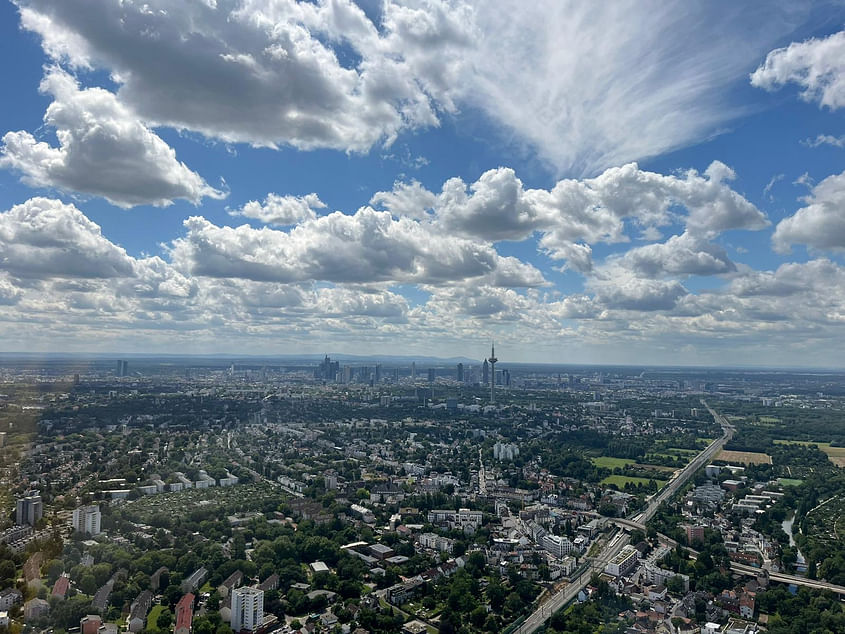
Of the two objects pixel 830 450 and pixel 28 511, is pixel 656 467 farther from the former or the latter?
pixel 28 511

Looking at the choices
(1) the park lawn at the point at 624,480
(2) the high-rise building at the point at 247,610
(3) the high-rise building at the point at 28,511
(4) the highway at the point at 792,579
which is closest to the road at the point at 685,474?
(1) the park lawn at the point at 624,480

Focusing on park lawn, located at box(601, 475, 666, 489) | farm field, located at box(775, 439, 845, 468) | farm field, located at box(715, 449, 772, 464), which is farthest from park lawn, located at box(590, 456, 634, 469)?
farm field, located at box(775, 439, 845, 468)

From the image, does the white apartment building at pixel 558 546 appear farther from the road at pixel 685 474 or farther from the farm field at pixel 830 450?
the farm field at pixel 830 450

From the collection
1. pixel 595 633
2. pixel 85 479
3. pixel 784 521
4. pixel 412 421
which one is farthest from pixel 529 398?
pixel 595 633

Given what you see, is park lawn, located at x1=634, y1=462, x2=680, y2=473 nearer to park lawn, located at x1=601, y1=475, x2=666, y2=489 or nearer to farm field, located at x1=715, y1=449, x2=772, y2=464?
park lawn, located at x1=601, y1=475, x2=666, y2=489

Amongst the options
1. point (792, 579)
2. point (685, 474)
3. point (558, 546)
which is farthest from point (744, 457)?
point (558, 546)

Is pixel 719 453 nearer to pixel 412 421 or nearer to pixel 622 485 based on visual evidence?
pixel 622 485
